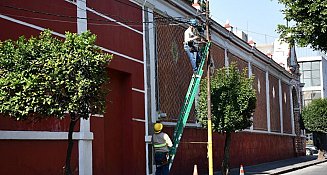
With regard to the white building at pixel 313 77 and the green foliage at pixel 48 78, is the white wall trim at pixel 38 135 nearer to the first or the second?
the green foliage at pixel 48 78

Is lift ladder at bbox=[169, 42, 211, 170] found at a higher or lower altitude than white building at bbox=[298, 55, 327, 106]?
lower

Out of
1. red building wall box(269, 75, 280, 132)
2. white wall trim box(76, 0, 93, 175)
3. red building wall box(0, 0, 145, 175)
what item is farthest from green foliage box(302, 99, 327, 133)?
white wall trim box(76, 0, 93, 175)

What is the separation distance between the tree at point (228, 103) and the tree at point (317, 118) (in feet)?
75.4

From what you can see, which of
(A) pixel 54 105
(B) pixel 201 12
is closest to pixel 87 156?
(A) pixel 54 105

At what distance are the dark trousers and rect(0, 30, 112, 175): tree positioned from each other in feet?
23.5

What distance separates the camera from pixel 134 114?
1750cm

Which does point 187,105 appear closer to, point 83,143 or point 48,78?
point 83,143

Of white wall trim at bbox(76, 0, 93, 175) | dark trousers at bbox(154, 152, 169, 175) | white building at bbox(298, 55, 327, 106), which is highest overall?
white building at bbox(298, 55, 327, 106)

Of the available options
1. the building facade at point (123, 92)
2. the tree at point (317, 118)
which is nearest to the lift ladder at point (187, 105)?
the building facade at point (123, 92)

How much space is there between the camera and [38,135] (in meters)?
12.3

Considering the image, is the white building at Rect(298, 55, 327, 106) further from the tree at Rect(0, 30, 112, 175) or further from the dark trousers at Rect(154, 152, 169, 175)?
the tree at Rect(0, 30, 112, 175)

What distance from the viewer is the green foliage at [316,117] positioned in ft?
134

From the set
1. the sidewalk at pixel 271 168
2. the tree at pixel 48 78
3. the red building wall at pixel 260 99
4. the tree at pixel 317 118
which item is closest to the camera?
the tree at pixel 48 78

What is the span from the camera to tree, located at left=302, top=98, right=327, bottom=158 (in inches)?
1605
